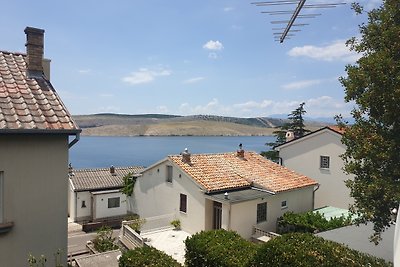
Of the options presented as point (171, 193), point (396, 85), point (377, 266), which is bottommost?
point (171, 193)

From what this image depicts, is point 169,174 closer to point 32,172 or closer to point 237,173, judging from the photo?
point 237,173

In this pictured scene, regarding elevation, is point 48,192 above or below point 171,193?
above

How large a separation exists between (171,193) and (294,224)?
8458 millimetres

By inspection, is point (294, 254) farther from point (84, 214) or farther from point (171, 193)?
point (84, 214)

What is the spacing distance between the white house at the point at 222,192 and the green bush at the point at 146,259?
8.42 m

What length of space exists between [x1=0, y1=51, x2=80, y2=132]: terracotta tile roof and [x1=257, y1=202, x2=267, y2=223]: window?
14577 mm

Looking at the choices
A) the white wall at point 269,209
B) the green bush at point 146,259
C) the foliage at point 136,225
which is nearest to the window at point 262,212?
the white wall at point 269,209

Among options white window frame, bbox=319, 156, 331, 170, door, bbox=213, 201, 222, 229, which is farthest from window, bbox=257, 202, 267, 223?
white window frame, bbox=319, 156, 331, 170

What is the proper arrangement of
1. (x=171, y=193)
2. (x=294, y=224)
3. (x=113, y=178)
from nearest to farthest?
(x=294, y=224) → (x=171, y=193) → (x=113, y=178)

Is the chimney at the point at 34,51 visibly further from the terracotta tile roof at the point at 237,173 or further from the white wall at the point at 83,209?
the white wall at the point at 83,209

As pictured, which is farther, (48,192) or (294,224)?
(294,224)

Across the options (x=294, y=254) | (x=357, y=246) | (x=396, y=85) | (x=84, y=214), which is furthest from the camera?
(x=84, y=214)

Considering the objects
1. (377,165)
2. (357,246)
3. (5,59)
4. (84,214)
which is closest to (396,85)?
(377,165)

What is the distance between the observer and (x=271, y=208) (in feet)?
67.9
